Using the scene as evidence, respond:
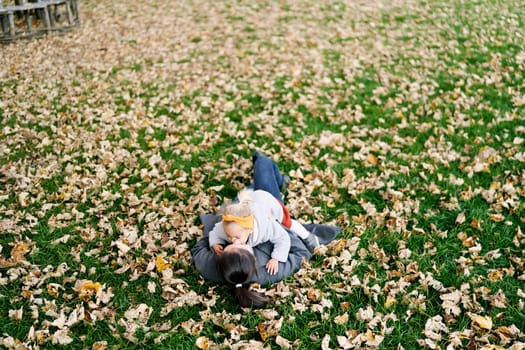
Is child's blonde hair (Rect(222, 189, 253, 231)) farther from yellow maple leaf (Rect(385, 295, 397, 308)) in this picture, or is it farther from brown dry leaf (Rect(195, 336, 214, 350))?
yellow maple leaf (Rect(385, 295, 397, 308))

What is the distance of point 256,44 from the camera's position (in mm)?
9375

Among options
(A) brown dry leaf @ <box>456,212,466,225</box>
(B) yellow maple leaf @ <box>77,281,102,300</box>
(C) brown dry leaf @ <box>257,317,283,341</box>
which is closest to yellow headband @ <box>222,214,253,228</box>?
(C) brown dry leaf @ <box>257,317,283,341</box>

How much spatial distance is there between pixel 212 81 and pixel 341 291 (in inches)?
196

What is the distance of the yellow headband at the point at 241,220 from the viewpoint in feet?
11.7

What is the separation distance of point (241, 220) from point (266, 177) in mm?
1164

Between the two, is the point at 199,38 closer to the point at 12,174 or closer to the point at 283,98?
the point at 283,98

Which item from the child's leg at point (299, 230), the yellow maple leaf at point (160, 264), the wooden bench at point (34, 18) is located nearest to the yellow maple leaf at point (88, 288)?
the yellow maple leaf at point (160, 264)

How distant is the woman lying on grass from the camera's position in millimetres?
3383

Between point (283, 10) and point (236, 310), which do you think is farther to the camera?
point (283, 10)

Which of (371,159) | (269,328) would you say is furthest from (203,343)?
(371,159)

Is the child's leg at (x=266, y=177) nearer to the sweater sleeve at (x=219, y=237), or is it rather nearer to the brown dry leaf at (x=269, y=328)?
the sweater sleeve at (x=219, y=237)

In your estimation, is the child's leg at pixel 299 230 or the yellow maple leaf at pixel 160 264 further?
the child's leg at pixel 299 230

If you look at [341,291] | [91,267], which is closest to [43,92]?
[91,267]

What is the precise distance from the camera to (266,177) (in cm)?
468
